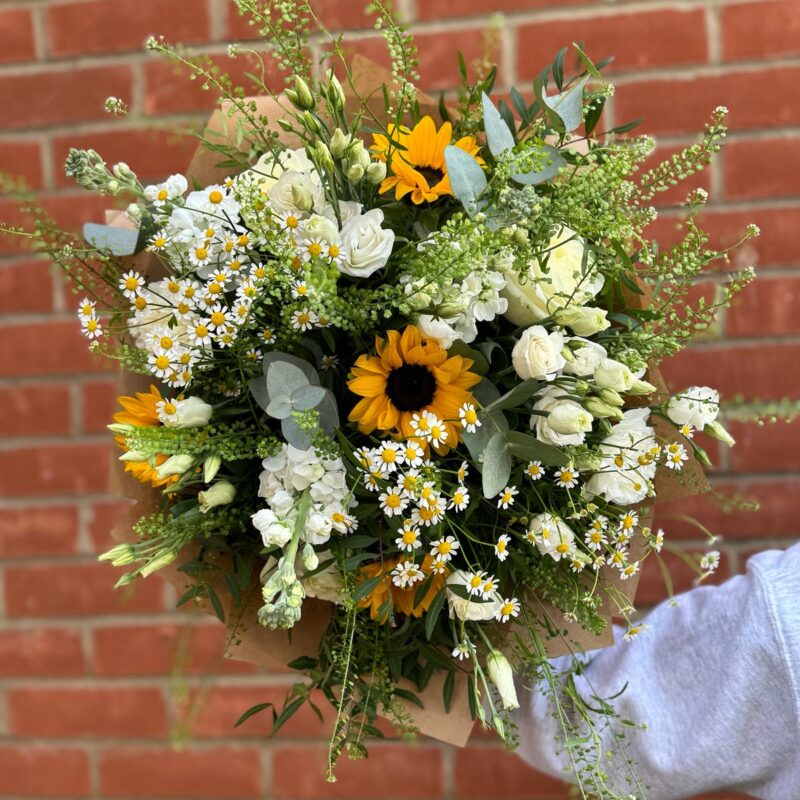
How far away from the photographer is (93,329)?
57 centimetres

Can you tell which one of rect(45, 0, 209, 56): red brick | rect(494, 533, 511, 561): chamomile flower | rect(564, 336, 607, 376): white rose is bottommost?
rect(494, 533, 511, 561): chamomile flower

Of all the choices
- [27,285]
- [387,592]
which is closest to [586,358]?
[387,592]

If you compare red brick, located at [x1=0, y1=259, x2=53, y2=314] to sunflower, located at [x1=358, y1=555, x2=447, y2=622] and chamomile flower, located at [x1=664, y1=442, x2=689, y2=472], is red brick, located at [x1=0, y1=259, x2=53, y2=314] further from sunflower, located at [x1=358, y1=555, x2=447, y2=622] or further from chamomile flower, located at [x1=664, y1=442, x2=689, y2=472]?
chamomile flower, located at [x1=664, y1=442, x2=689, y2=472]

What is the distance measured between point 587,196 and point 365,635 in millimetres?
378

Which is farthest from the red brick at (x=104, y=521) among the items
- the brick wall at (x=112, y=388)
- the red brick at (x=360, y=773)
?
the red brick at (x=360, y=773)

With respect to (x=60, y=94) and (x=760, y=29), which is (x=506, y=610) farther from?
(x=60, y=94)

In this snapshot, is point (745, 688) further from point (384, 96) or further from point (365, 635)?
point (384, 96)

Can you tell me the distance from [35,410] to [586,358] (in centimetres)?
80

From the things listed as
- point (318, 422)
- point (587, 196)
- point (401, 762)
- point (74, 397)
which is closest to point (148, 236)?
point (318, 422)

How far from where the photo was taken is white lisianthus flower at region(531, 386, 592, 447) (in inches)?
21.2

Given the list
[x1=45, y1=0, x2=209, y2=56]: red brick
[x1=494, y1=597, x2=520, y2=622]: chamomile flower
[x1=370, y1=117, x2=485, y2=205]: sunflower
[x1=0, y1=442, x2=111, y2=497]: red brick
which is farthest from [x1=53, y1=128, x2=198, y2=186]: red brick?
[x1=494, y1=597, x2=520, y2=622]: chamomile flower

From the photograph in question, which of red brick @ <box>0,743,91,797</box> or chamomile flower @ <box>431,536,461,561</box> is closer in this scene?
chamomile flower @ <box>431,536,461,561</box>

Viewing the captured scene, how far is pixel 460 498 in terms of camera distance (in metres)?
0.55

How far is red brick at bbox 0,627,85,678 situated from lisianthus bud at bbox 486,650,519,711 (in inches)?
28.5
